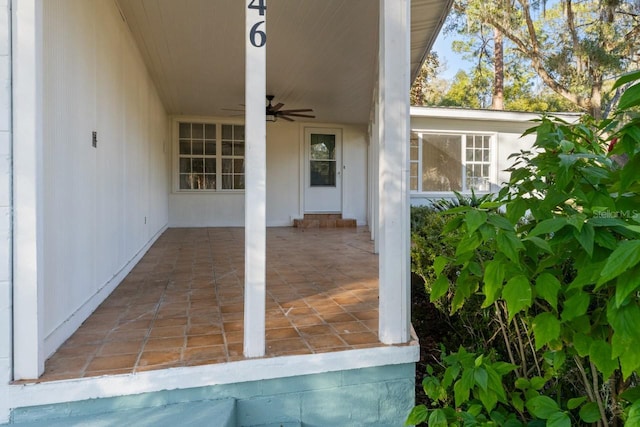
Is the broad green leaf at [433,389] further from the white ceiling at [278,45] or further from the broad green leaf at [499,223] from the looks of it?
the white ceiling at [278,45]

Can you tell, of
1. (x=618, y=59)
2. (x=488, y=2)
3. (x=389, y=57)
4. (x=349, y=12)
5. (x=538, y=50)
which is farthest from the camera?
(x=538, y=50)

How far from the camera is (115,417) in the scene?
154 centimetres

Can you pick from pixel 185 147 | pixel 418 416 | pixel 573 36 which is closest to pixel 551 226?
pixel 418 416

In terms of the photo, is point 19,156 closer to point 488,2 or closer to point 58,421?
point 58,421

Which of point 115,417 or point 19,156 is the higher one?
point 19,156

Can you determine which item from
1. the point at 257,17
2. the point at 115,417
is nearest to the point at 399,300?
the point at 115,417

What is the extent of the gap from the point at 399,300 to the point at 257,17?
59.8 inches

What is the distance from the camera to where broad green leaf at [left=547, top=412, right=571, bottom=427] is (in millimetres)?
1151

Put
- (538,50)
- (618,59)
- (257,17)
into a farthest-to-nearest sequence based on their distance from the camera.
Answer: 1. (538,50)
2. (618,59)
3. (257,17)

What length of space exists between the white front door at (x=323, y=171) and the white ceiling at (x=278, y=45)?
2.05 metres

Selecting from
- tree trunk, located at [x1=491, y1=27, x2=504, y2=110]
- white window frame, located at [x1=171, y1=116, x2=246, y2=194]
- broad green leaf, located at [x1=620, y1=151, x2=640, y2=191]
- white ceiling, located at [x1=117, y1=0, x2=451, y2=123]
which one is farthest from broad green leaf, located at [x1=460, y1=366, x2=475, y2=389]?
tree trunk, located at [x1=491, y1=27, x2=504, y2=110]

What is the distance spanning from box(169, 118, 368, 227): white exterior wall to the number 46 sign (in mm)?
6401

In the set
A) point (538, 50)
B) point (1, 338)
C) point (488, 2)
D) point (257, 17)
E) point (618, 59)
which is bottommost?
point (1, 338)

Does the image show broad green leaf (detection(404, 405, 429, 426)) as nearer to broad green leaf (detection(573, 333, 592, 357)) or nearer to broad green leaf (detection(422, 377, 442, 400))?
broad green leaf (detection(422, 377, 442, 400))
